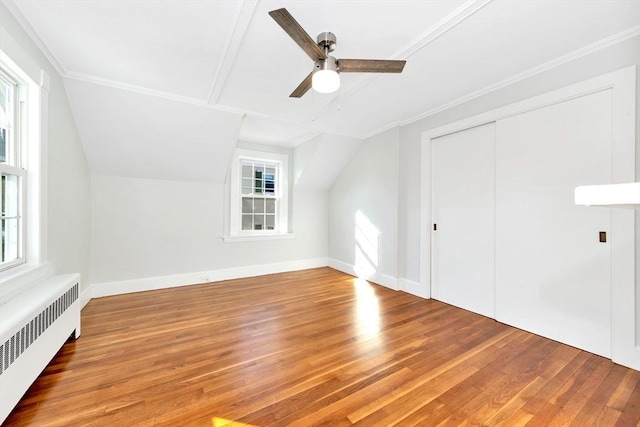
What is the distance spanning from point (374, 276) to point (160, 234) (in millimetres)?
3244

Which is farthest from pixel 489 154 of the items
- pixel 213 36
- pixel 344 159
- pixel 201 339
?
pixel 201 339

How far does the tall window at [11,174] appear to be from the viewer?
70.7 inches

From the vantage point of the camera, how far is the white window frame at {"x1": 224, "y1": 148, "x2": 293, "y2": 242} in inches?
170

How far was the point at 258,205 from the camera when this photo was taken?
4711 millimetres

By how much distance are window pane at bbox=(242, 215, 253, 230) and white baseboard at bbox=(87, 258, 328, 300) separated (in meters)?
0.69

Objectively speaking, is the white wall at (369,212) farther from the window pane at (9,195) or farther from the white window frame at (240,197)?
the window pane at (9,195)

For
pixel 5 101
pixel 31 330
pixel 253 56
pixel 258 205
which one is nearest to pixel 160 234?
pixel 258 205

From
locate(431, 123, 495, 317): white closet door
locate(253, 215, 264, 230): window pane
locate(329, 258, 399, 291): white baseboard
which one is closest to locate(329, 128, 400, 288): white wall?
locate(329, 258, 399, 291): white baseboard

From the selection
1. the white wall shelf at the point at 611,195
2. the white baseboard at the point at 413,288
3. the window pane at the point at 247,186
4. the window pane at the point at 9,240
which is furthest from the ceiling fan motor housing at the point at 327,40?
the window pane at the point at 247,186

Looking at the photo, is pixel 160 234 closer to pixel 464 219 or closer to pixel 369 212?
pixel 369 212

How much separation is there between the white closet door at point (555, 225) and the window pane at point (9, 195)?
410 centimetres

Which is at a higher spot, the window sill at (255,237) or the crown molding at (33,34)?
the crown molding at (33,34)

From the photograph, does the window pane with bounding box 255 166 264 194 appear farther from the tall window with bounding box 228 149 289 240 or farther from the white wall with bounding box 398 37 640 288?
the white wall with bounding box 398 37 640 288

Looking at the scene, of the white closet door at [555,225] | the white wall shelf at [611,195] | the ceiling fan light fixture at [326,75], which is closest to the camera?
the white wall shelf at [611,195]
